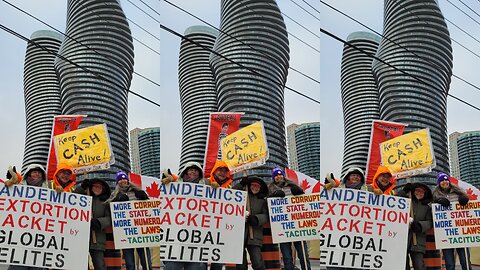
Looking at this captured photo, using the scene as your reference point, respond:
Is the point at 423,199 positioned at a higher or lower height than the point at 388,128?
lower

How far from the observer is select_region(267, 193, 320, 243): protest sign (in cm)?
548

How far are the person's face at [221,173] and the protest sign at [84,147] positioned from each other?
3.61ft

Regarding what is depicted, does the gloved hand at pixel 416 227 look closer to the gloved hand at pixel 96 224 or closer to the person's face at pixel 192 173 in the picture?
the person's face at pixel 192 173

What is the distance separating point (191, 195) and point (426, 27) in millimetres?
3437

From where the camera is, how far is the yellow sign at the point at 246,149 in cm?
545

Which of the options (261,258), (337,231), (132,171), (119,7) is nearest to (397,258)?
(337,231)

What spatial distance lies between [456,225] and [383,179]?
905 millimetres

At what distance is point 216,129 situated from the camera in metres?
5.50

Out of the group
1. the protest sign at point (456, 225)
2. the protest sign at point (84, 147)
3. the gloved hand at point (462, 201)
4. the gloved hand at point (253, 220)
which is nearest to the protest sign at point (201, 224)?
the gloved hand at point (253, 220)

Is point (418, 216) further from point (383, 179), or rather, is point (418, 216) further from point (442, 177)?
point (383, 179)

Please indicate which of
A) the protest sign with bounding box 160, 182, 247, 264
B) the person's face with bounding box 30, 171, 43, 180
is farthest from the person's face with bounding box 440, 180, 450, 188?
the person's face with bounding box 30, 171, 43, 180

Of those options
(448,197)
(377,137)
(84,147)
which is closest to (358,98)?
(377,137)

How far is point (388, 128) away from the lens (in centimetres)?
618

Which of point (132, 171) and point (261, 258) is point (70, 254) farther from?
point (261, 258)
